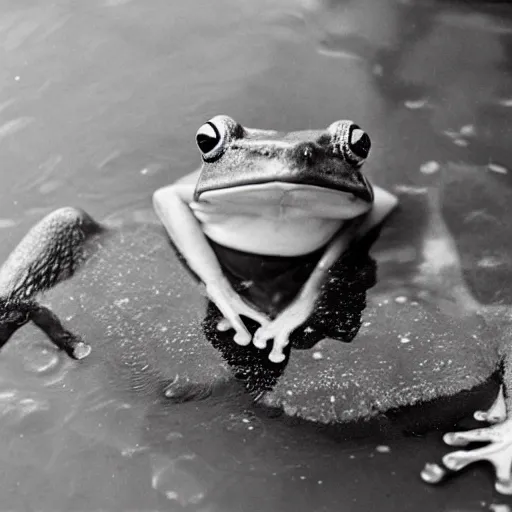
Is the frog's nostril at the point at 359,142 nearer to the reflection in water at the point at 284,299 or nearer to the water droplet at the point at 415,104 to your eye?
the reflection in water at the point at 284,299

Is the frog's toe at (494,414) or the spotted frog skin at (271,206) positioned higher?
the spotted frog skin at (271,206)

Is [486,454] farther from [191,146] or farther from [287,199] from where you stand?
[191,146]

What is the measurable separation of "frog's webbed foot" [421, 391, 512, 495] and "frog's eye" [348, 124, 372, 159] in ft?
2.59

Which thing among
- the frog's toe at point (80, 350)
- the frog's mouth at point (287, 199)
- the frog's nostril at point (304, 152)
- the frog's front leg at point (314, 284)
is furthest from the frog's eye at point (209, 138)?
the frog's toe at point (80, 350)

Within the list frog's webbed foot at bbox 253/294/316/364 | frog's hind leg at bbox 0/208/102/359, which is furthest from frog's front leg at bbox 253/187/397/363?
frog's hind leg at bbox 0/208/102/359

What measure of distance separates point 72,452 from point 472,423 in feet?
3.43

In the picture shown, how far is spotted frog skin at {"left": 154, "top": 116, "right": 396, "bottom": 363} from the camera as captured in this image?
2.27 m

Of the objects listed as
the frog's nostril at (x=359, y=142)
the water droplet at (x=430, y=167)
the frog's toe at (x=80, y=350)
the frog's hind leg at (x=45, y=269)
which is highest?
the frog's nostril at (x=359, y=142)

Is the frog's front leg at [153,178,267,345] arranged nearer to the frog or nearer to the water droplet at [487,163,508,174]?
the frog

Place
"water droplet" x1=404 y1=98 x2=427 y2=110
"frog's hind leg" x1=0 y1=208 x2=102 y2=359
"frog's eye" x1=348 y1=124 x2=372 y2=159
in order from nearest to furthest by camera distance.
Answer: "frog's eye" x1=348 y1=124 x2=372 y2=159, "frog's hind leg" x1=0 y1=208 x2=102 y2=359, "water droplet" x1=404 y1=98 x2=427 y2=110

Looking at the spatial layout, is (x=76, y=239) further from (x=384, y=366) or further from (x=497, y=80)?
(x=497, y=80)

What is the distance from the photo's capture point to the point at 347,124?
94.3 inches

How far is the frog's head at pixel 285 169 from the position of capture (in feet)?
7.36

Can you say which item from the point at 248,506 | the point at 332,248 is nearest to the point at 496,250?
the point at 332,248
